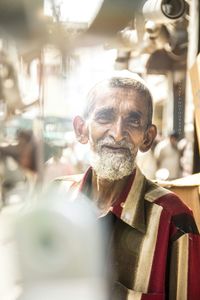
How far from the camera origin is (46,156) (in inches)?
50.9

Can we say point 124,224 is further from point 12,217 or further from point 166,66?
point 166,66

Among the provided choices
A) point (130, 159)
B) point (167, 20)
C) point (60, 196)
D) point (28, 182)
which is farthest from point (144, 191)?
point (167, 20)

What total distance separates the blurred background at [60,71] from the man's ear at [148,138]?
29mm

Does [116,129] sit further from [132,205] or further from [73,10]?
[73,10]

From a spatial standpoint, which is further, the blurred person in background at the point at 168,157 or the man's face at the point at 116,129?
the blurred person in background at the point at 168,157

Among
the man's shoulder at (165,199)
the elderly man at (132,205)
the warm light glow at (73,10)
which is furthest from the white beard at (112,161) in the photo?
the warm light glow at (73,10)

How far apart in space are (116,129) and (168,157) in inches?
11.8

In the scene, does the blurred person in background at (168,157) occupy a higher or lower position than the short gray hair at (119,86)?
lower

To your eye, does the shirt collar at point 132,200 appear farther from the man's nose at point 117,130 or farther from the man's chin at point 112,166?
the man's nose at point 117,130

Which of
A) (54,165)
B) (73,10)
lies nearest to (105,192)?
(54,165)

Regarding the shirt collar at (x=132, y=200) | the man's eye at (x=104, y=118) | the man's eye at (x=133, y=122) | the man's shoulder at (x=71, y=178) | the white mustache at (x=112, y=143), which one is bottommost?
the shirt collar at (x=132, y=200)

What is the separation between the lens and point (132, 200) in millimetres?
1271

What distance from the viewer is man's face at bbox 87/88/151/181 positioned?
122 cm

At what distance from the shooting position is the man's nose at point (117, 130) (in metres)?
1.22
